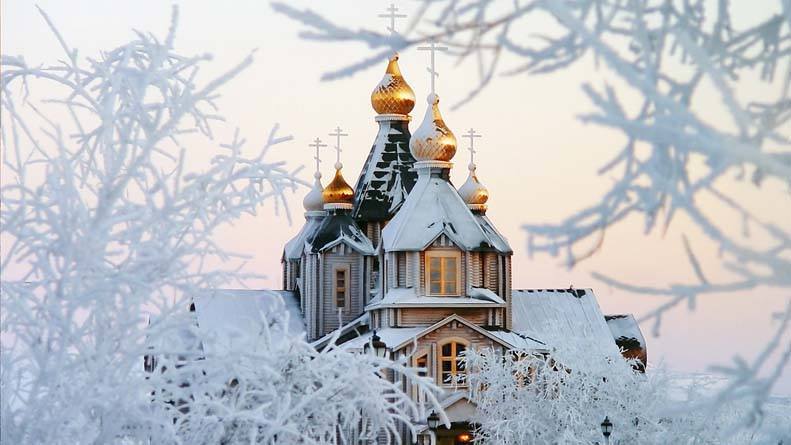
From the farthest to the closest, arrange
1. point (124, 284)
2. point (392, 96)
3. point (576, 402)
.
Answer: point (392, 96)
point (576, 402)
point (124, 284)

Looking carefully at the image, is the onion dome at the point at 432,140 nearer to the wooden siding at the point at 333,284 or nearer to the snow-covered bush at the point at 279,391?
the wooden siding at the point at 333,284

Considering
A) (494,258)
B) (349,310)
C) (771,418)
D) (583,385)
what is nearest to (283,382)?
(771,418)

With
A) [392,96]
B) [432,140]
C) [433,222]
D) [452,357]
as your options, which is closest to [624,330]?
[452,357]

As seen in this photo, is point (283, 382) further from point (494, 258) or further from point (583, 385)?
→ point (494, 258)

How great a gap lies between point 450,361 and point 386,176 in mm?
6892

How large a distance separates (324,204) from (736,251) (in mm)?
30799

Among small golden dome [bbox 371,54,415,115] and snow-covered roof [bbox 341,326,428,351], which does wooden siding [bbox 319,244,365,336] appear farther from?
small golden dome [bbox 371,54,415,115]

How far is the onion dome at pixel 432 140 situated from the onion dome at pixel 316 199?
573 cm

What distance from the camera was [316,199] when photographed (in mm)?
34906

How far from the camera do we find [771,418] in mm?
22156

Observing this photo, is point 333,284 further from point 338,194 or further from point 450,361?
point 450,361

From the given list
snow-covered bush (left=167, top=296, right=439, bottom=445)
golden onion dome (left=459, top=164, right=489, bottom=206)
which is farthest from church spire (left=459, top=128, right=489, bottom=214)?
snow-covered bush (left=167, top=296, right=439, bottom=445)

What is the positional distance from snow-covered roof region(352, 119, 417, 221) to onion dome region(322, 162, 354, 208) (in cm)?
21

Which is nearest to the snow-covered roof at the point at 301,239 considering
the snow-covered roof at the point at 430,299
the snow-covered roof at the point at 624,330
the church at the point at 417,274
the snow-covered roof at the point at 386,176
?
the church at the point at 417,274
